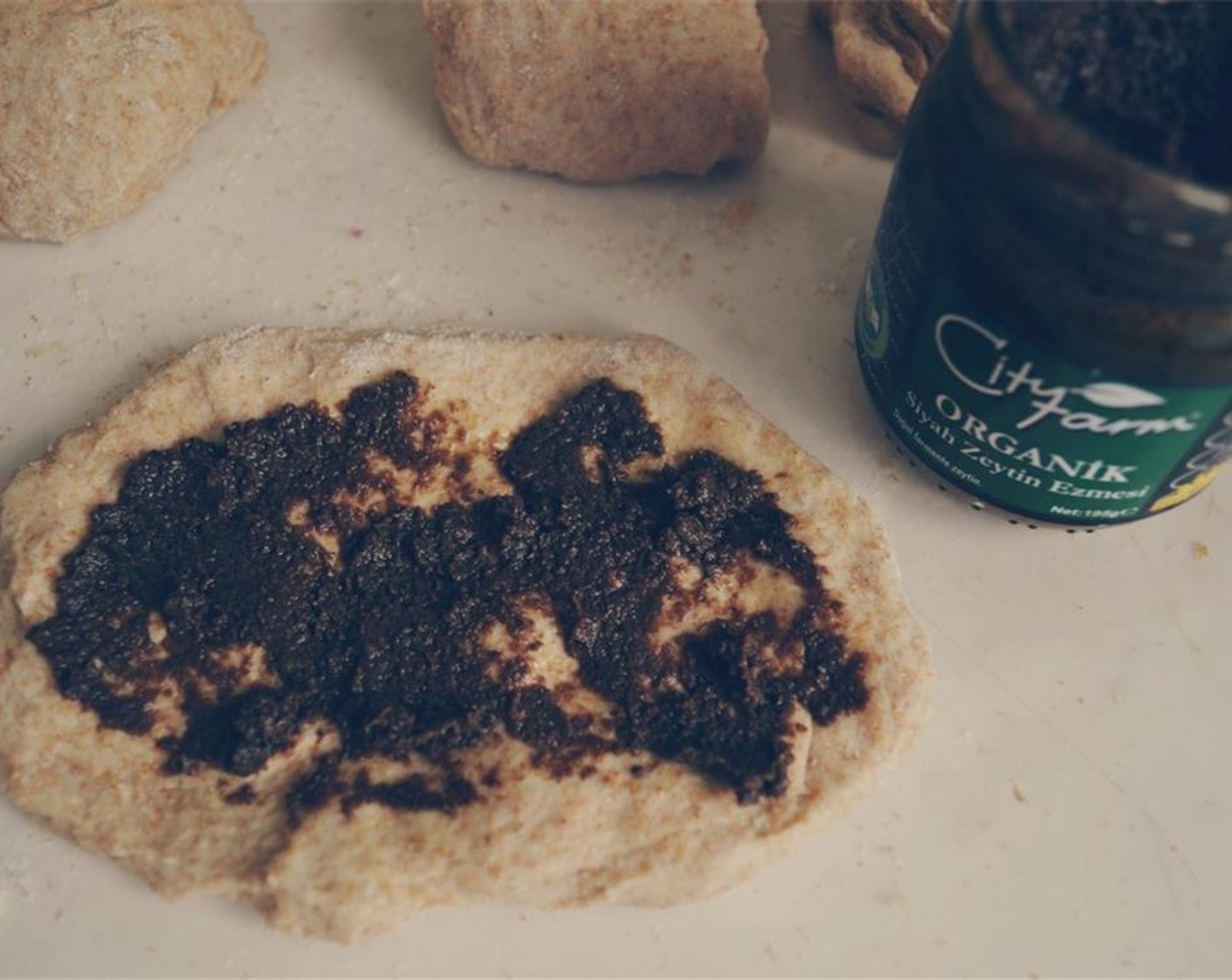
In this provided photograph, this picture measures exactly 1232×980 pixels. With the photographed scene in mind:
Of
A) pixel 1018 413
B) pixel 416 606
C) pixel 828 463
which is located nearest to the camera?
pixel 1018 413

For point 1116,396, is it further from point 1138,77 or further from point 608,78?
point 608,78

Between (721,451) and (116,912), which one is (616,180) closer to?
(721,451)

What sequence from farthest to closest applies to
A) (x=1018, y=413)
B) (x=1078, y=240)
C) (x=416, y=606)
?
(x=416, y=606), (x=1018, y=413), (x=1078, y=240)

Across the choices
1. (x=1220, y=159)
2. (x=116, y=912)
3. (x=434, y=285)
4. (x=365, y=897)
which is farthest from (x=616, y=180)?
(x=116, y=912)

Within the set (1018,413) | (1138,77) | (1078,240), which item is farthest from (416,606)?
(1138,77)

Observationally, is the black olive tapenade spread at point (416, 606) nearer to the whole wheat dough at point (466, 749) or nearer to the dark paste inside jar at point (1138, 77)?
the whole wheat dough at point (466, 749)

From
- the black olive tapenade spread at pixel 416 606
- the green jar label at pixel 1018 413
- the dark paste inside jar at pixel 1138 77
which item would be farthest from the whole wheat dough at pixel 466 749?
the dark paste inside jar at pixel 1138 77
